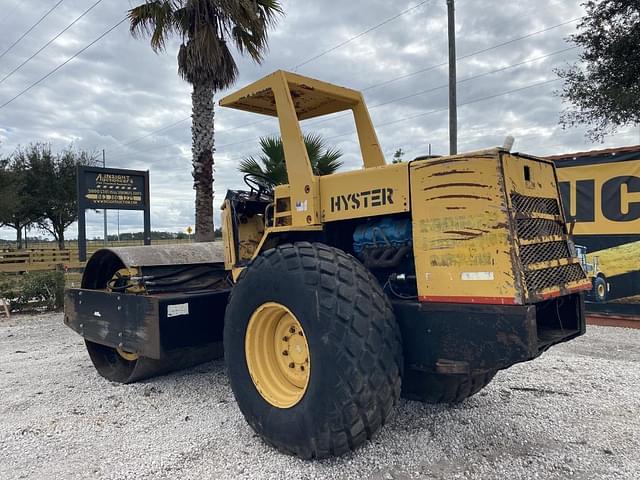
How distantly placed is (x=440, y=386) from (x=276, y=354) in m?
1.34

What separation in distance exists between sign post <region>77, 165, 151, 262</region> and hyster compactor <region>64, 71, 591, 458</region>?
9604 mm

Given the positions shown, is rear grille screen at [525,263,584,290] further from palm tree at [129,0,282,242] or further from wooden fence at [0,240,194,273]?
wooden fence at [0,240,194,273]

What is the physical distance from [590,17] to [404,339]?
1585cm

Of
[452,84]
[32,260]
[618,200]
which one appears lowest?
[32,260]

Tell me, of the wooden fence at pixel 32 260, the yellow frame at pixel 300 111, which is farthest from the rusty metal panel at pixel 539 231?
the wooden fence at pixel 32 260

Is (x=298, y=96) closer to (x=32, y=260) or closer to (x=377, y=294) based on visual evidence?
(x=377, y=294)

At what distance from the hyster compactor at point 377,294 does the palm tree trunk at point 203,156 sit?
6423mm

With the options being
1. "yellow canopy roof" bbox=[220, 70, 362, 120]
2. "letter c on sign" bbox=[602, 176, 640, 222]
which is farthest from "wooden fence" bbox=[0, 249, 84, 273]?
"letter c on sign" bbox=[602, 176, 640, 222]

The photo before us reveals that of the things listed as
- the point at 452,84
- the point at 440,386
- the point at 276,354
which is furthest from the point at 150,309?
the point at 452,84

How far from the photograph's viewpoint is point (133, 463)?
3486 mm

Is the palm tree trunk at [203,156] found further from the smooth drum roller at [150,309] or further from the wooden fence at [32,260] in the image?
the wooden fence at [32,260]

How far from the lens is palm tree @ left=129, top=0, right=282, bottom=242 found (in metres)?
10.6

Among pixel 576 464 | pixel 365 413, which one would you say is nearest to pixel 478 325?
pixel 365 413

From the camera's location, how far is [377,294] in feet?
10.7
